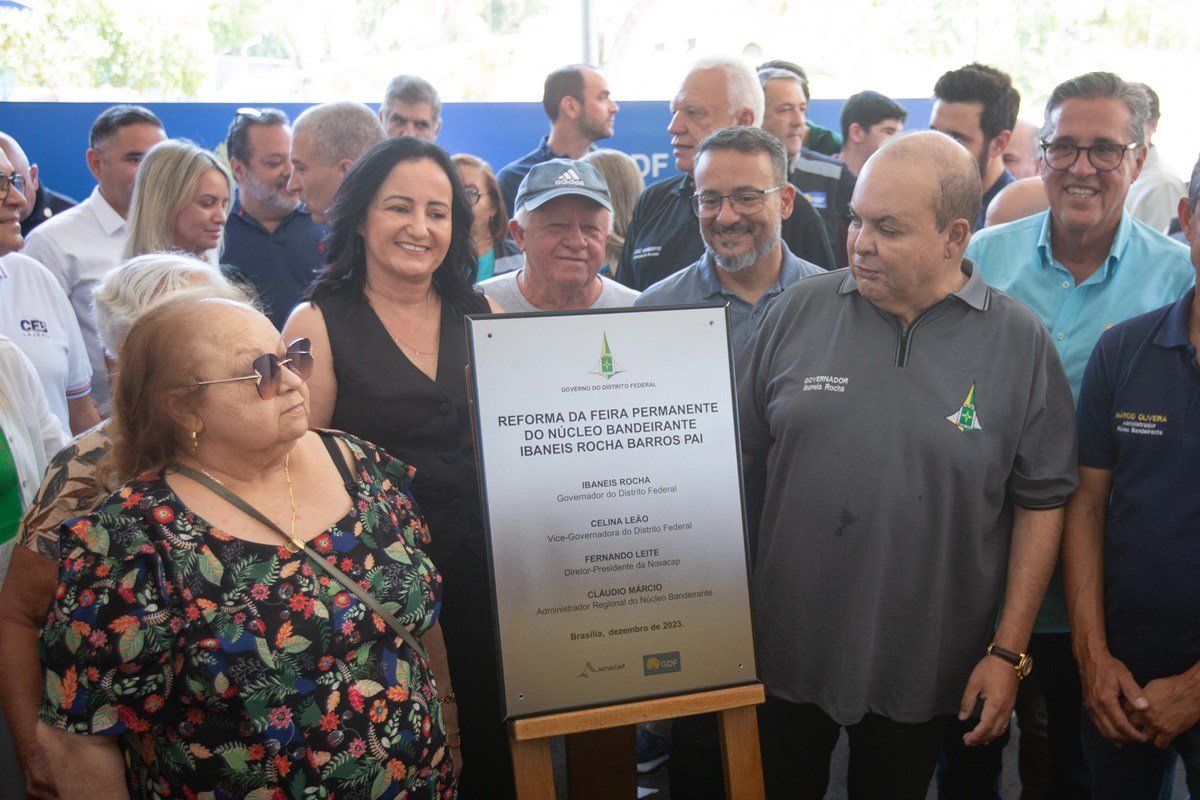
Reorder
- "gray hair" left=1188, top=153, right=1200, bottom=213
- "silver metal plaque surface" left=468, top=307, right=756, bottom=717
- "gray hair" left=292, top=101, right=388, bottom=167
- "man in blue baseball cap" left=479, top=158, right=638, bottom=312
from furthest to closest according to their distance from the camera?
"gray hair" left=292, top=101, right=388, bottom=167, "man in blue baseball cap" left=479, top=158, right=638, bottom=312, "gray hair" left=1188, top=153, right=1200, bottom=213, "silver metal plaque surface" left=468, top=307, right=756, bottom=717

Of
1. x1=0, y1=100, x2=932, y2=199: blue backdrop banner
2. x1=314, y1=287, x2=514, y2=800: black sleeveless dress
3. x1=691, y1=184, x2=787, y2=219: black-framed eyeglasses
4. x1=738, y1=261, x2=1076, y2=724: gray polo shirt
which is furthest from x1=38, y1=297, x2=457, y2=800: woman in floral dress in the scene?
x1=0, y1=100, x2=932, y2=199: blue backdrop banner

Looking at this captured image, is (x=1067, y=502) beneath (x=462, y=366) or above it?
beneath

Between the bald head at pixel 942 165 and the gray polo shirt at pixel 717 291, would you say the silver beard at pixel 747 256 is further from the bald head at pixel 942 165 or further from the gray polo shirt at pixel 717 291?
the bald head at pixel 942 165

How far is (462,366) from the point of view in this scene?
2.44 meters

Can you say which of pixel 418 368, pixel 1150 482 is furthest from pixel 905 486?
pixel 418 368

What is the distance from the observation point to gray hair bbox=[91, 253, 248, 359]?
7.52ft

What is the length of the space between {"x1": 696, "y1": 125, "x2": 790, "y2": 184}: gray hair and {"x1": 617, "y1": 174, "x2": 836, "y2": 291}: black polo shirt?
2.18ft

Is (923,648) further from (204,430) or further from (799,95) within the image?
(799,95)

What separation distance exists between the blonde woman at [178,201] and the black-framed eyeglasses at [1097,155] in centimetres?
285

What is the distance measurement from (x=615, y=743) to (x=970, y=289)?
130 cm

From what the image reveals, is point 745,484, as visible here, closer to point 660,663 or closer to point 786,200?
point 660,663

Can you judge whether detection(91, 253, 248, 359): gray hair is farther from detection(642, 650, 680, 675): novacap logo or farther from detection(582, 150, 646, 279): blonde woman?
detection(582, 150, 646, 279): blonde woman

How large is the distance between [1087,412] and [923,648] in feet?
2.19

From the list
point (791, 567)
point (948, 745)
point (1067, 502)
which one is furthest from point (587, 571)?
point (948, 745)
